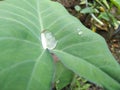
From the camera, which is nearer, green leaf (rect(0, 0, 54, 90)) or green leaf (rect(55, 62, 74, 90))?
green leaf (rect(0, 0, 54, 90))

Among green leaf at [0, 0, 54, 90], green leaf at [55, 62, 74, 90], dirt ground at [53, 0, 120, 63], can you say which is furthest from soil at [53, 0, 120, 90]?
green leaf at [0, 0, 54, 90]

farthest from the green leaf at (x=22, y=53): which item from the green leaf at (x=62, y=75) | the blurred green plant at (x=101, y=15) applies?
the blurred green plant at (x=101, y=15)

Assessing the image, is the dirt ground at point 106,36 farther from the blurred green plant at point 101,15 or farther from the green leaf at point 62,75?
the green leaf at point 62,75

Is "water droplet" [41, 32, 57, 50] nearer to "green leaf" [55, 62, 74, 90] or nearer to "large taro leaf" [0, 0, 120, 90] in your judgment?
"large taro leaf" [0, 0, 120, 90]

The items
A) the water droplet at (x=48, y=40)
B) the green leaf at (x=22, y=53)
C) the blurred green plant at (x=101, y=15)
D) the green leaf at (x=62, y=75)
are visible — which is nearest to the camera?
the green leaf at (x=22, y=53)

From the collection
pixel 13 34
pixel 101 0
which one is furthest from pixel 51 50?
pixel 101 0

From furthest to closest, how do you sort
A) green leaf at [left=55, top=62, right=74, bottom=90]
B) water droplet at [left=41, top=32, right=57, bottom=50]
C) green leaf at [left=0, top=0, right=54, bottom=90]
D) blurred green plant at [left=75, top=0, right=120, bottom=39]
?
blurred green plant at [left=75, top=0, right=120, bottom=39]
green leaf at [left=55, top=62, right=74, bottom=90]
water droplet at [left=41, top=32, right=57, bottom=50]
green leaf at [left=0, top=0, right=54, bottom=90]

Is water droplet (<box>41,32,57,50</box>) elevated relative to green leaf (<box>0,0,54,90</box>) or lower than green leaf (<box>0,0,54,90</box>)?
lower
